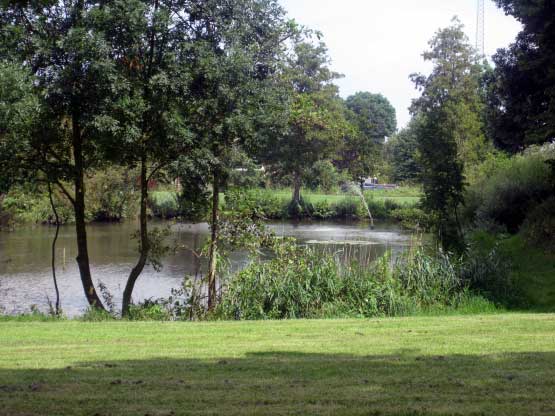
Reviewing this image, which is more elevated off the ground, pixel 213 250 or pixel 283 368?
pixel 213 250

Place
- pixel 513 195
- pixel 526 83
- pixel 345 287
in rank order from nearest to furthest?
pixel 345 287 → pixel 526 83 → pixel 513 195

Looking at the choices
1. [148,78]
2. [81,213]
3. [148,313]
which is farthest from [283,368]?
[81,213]

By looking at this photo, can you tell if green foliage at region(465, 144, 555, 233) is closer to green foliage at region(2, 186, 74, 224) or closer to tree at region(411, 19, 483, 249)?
tree at region(411, 19, 483, 249)

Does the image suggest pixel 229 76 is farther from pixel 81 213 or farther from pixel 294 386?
pixel 294 386

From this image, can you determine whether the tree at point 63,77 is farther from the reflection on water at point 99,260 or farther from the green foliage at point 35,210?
the green foliage at point 35,210

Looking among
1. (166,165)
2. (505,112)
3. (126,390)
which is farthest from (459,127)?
(126,390)

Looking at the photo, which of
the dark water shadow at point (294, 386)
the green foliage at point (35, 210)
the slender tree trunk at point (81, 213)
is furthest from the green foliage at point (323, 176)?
the dark water shadow at point (294, 386)

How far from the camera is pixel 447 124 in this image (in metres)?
45.4

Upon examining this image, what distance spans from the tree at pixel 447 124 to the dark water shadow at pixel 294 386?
1260cm

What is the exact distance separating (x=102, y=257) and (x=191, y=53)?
47.5 feet

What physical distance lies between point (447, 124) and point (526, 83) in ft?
80.3

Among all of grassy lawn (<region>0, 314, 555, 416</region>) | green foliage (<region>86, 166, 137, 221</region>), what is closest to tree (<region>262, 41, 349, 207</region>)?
green foliage (<region>86, 166, 137, 221</region>)

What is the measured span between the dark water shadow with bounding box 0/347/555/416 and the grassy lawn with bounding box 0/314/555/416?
10 millimetres

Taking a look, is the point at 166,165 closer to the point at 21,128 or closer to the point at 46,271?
the point at 21,128
